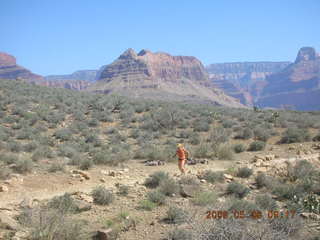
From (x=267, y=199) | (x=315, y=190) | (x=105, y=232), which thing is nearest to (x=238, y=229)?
(x=105, y=232)

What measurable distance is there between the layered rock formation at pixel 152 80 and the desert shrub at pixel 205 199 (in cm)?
11153

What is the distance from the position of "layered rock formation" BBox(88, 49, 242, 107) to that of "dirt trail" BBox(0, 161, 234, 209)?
10792 cm

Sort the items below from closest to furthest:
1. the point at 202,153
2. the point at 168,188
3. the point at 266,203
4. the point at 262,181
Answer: the point at 266,203 → the point at 168,188 → the point at 262,181 → the point at 202,153

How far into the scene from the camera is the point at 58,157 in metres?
12.7

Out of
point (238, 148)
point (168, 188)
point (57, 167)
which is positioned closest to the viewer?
point (168, 188)

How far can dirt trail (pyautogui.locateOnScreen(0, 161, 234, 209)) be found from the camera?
8.27m

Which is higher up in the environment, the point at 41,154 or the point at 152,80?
the point at 152,80

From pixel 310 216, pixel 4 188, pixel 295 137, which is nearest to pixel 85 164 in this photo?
pixel 4 188

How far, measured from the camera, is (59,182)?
32.0 feet

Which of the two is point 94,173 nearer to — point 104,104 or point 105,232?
point 105,232

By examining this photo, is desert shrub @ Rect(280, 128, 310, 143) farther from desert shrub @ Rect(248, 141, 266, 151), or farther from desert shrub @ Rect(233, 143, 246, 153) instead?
desert shrub @ Rect(233, 143, 246, 153)

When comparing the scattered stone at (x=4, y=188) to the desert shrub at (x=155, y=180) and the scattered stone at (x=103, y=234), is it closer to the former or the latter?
the scattered stone at (x=103, y=234)

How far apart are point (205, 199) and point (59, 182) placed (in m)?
4.98

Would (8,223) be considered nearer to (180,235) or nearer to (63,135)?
(180,235)
